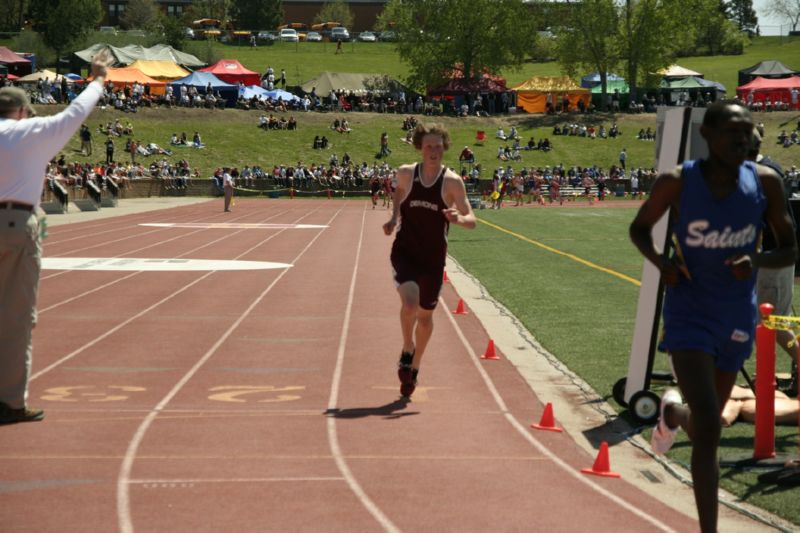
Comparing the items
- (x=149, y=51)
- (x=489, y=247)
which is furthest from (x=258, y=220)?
(x=149, y=51)

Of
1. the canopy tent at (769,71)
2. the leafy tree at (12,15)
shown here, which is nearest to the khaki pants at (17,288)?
the canopy tent at (769,71)

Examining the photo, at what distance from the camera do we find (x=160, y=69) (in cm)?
8044

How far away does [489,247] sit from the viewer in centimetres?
2916

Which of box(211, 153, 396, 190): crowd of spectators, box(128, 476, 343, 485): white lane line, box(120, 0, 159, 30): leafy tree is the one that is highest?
box(120, 0, 159, 30): leafy tree

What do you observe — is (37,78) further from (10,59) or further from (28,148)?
(28,148)

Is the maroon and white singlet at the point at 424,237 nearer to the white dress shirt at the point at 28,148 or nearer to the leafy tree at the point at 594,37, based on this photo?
the white dress shirt at the point at 28,148

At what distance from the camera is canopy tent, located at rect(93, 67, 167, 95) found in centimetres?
7575

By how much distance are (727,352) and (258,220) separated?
35824 millimetres

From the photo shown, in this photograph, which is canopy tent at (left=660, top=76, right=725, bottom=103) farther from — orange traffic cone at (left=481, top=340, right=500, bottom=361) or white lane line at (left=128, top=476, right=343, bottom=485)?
white lane line at (left=128, top=476, right=343, bottom=485)

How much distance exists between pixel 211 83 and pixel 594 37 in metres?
34.1

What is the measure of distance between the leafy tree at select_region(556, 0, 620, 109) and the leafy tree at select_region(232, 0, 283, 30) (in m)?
58.2

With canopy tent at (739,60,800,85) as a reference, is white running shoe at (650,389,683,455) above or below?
below

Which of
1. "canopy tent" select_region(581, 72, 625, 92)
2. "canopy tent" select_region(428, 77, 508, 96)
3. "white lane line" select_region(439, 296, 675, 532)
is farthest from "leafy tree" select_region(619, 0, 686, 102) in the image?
"white lane line" select_region(439, 296, 675, 532)

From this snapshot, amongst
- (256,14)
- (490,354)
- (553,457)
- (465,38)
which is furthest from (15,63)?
(553,457)
